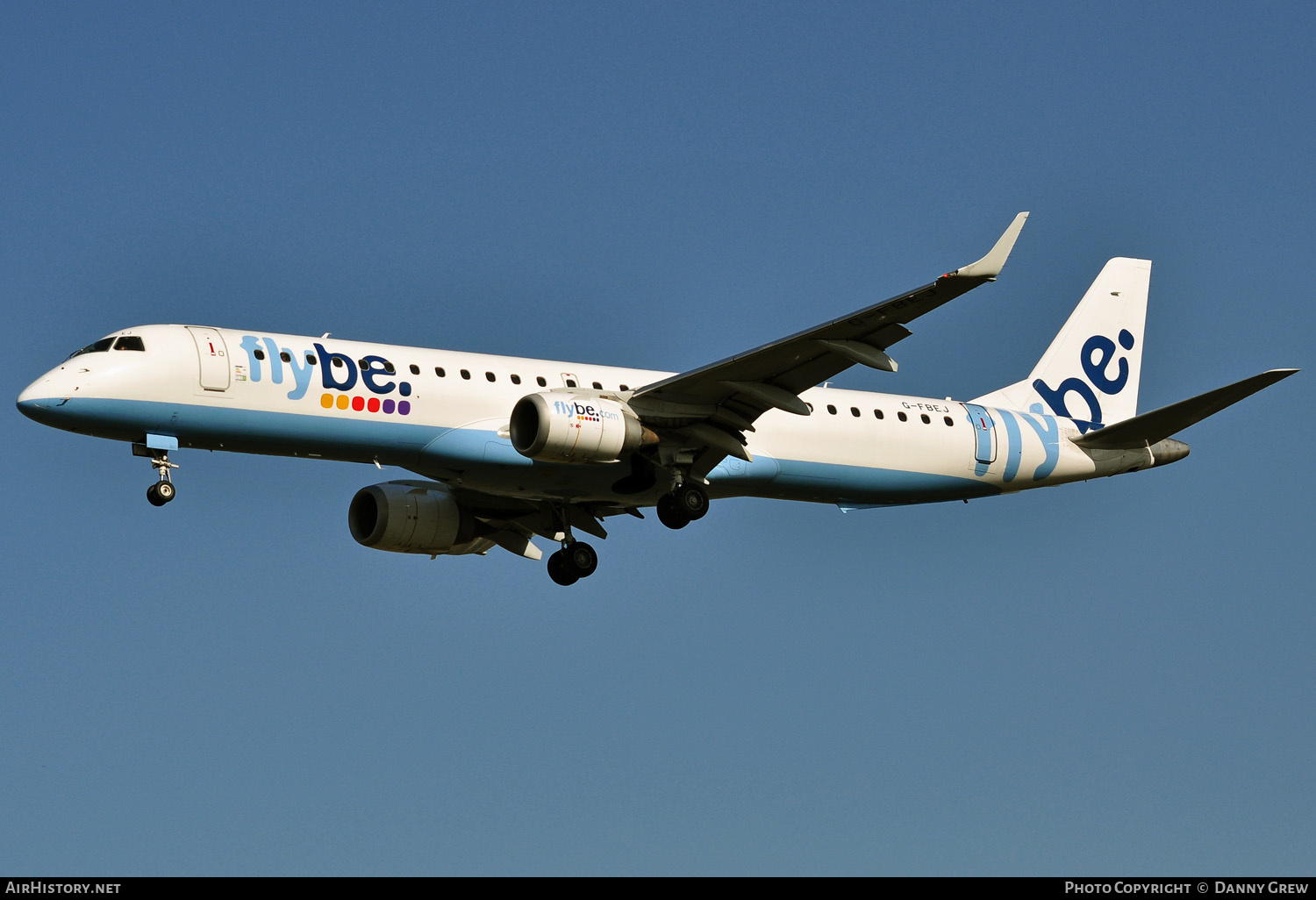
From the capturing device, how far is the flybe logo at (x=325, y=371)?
117 feet

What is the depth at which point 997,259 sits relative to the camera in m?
32.2

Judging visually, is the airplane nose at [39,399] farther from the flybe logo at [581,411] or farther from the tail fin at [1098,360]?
the tail fin at [1098,360]

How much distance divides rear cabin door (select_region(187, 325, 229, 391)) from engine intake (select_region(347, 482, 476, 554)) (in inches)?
292

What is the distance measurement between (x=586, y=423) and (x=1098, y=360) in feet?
52.6

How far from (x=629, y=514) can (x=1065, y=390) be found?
11.5 m

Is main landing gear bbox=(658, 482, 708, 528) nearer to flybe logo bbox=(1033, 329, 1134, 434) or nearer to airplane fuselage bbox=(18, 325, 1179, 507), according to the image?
airplane fuselage bbox=(18, 325, 1179, 507)

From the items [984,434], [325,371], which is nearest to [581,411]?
[325,371]

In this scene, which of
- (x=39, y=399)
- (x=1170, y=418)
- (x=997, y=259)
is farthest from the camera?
(x=1170, y=418)

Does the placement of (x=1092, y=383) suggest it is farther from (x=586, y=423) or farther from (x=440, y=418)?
(x=440, y=418)

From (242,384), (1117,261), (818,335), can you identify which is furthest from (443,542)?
(1117,261)

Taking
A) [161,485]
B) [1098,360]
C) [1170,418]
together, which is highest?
[1098,360]

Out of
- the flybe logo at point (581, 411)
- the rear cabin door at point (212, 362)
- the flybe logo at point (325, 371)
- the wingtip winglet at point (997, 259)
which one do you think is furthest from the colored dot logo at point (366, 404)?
the wingtip winglet at point (997, 259)

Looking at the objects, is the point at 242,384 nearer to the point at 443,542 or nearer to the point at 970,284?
the point at 443,542

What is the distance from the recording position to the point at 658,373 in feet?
130
